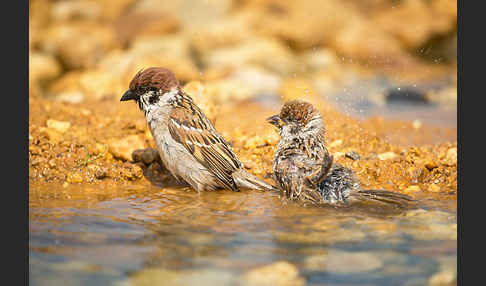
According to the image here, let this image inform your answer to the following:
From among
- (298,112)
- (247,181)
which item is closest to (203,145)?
(247,181)

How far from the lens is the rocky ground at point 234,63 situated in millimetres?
7441

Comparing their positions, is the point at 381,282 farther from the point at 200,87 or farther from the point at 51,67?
the point at 51,67

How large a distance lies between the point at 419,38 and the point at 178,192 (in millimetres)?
10398

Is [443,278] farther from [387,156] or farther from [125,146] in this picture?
[125,146]

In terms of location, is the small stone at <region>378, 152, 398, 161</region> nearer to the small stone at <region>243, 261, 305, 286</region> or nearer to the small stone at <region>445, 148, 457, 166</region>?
the small stone at <region>445, 148, 457, 166</region>

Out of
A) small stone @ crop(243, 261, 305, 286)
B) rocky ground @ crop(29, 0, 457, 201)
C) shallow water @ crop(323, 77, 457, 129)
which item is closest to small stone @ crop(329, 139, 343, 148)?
rocky ground @ crop(29, 0, 457, 201)

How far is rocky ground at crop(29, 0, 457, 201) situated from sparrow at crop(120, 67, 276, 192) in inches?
31.0

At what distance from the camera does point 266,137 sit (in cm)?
759

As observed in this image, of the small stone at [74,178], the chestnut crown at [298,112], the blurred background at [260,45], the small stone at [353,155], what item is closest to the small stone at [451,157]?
the small stone at [353,155]

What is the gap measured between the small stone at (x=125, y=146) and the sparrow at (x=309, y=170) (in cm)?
198

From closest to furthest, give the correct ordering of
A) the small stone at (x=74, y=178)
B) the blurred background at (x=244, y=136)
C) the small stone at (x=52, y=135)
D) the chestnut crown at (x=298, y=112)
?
the blurred background at (x=244, y=136)
the chestnut crown at (x=298, y=112)
the small stone at (x=74, y=178)
the small stone at (x=52, y=135)

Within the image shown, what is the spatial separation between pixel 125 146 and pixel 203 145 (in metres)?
1.35

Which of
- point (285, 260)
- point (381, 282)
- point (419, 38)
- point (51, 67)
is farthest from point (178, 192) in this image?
point (419, 38)

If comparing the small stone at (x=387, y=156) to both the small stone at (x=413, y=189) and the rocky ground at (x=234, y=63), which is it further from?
the small stone at (x=413, y=189)
